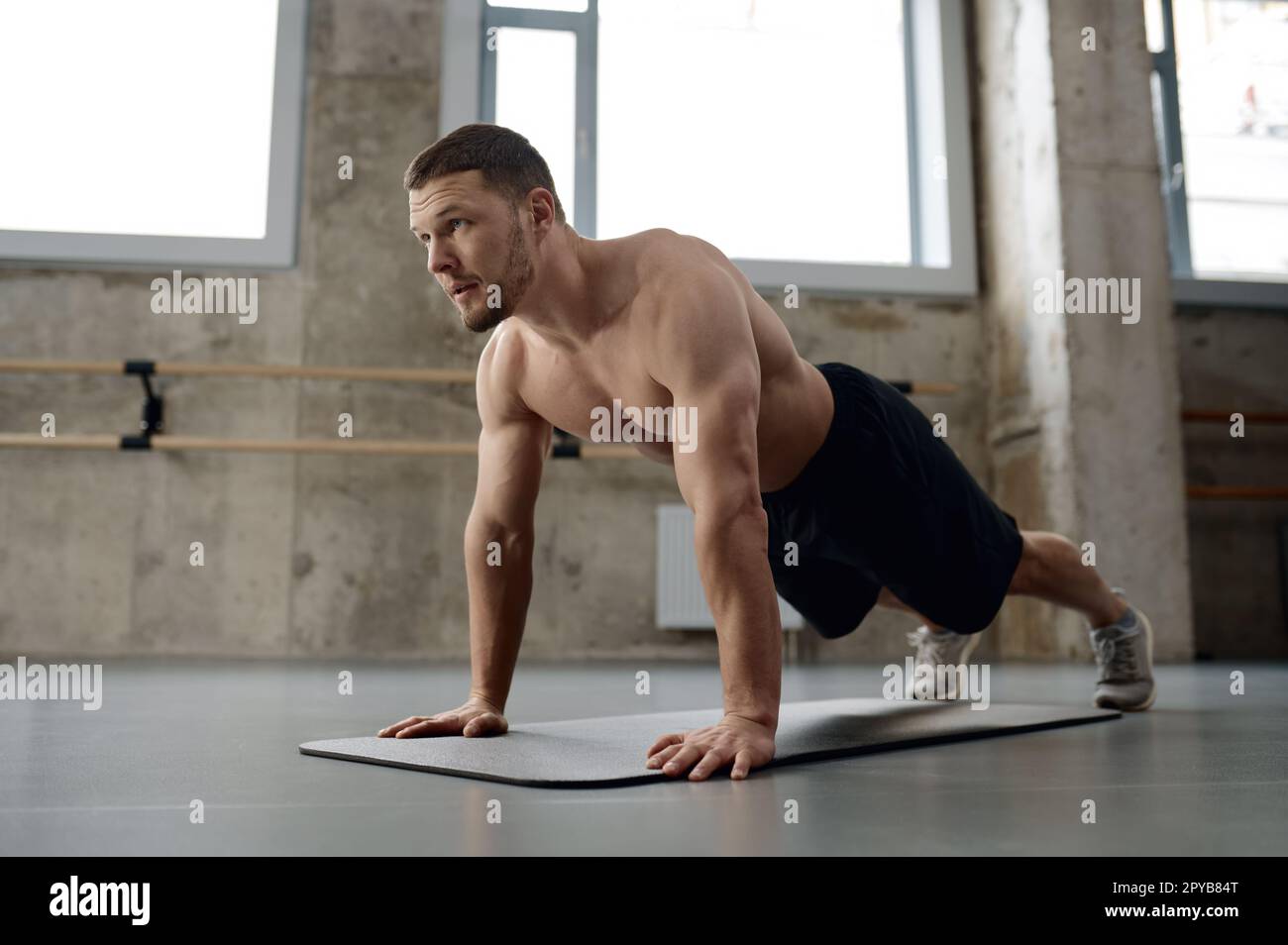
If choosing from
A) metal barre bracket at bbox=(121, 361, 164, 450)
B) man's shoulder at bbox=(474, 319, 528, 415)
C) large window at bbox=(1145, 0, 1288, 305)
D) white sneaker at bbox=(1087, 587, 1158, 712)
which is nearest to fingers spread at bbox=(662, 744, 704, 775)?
man's shoulder at bbox=(474, 319, 528, 415)

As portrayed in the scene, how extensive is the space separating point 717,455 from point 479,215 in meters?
0.42

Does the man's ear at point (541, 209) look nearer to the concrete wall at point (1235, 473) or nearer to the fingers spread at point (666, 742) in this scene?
the fingers spread at point (666, 742)

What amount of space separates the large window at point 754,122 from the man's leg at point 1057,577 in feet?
8.72

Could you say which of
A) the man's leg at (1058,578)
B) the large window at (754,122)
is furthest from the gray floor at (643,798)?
the large window at (754,122)

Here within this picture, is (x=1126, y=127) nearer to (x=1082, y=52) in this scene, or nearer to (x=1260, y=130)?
(x=1082, y=52)

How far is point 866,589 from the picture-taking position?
1.95 metres

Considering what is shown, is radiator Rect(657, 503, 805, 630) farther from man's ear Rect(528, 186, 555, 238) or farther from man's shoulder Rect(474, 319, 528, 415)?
man's ear Rect(528, 186, 555, 238)

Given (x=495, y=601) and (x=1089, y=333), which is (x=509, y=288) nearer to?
(x=495, y=601)

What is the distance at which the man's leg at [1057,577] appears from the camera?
1941mm

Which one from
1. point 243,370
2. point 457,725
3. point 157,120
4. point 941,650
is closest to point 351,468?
point 243,370

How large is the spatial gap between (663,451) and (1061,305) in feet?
9.30

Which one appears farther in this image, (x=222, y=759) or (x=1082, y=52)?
(x=1082, y=52)
